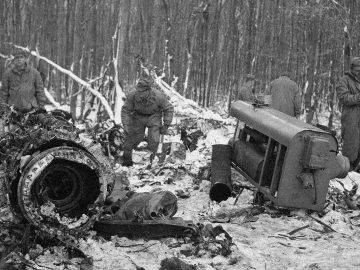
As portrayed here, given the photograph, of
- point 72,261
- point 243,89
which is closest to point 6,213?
point 72,261

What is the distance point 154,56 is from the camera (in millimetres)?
25828

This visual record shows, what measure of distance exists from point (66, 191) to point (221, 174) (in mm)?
2694

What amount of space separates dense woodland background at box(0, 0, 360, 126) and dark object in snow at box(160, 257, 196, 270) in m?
10.8

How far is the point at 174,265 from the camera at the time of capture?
3.75 m

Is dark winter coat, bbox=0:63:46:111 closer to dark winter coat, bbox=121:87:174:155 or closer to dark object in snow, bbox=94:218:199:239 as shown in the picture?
dark winter coat, bbox=121:87:174:155

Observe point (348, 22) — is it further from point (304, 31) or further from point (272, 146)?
point (272, 146)

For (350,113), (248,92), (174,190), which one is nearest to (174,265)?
(174,190)

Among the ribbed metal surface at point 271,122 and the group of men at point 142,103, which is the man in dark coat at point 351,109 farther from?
the ribbed metal surface at point 271,122

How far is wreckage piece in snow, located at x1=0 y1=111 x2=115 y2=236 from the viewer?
3.65 meters

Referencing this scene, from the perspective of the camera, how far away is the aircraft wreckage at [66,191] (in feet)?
12.1

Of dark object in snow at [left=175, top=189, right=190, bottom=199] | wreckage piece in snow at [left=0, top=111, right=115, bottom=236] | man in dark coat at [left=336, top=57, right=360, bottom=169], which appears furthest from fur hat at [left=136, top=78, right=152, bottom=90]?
wreckage piece in snow at [left=0, top=111, right=115, bottom=236]

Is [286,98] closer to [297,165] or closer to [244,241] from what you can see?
[297,165]

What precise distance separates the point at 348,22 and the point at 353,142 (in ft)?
22.1

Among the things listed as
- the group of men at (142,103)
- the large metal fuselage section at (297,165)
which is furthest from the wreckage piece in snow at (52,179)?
the group of men at (142,103)
